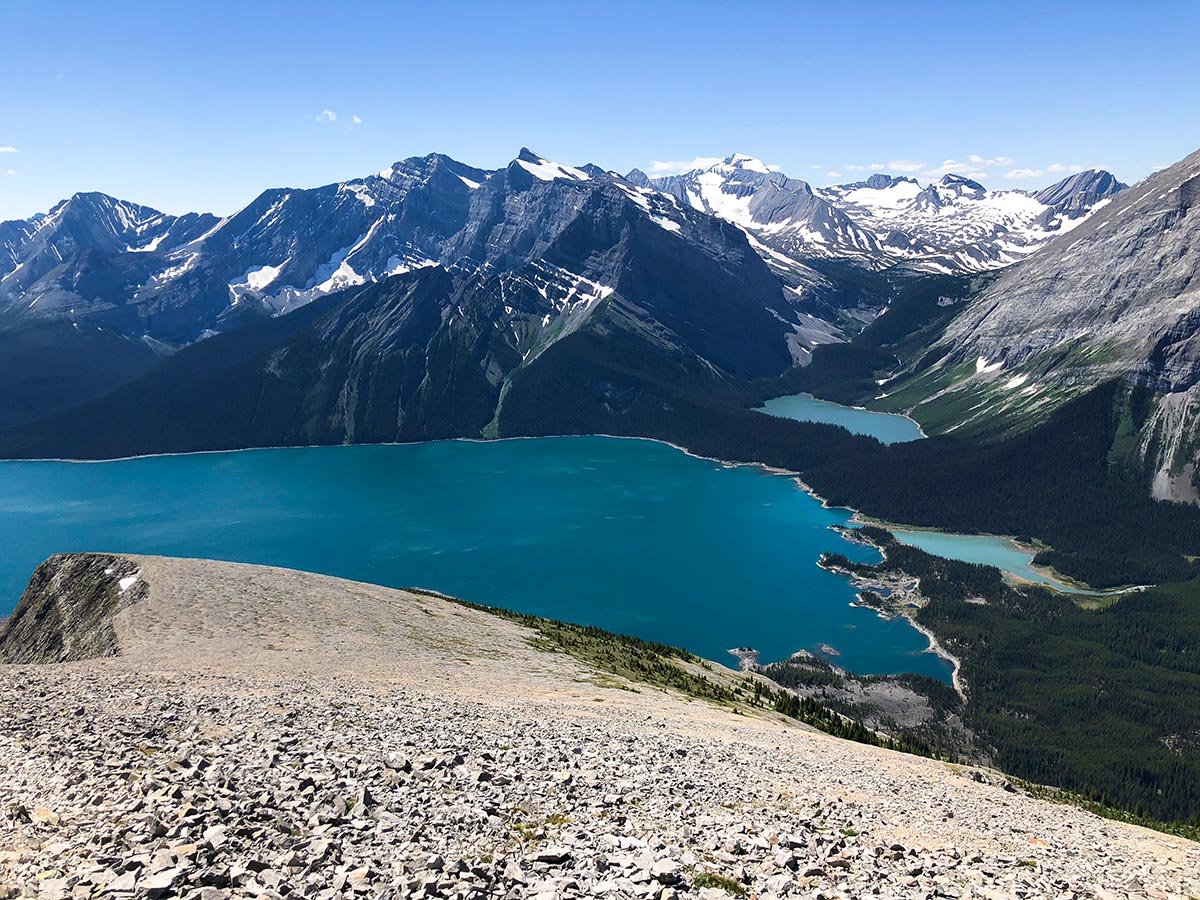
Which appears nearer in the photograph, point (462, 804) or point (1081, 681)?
point (462, 804)

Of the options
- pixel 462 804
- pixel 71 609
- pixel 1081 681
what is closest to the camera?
pixel 462 804

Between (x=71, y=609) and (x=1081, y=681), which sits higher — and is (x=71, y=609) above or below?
above

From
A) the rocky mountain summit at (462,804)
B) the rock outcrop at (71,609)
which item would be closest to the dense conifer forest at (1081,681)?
the rocky mountain summit at (462,804)

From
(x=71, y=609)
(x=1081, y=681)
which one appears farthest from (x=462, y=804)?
(x=1081, y=681)

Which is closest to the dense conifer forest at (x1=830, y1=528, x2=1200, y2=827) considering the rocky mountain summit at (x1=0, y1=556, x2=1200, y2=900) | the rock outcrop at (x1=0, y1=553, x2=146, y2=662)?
the rocky mountain summit at (x1=0, y1=556, x2=1200, y2=900)

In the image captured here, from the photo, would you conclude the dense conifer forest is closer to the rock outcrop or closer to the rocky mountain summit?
the rocky mountain summit

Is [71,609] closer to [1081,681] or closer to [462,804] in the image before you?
[462,804]

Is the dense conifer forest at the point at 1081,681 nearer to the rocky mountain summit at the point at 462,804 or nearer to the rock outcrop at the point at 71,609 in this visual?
the rocky mountain summit at the point at 462,804

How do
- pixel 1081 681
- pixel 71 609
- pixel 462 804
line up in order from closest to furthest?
1. pixel 462 804
2. pixel 71 609
3. pixel 1081 681

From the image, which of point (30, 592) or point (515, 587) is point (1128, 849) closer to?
point (30, 592)
